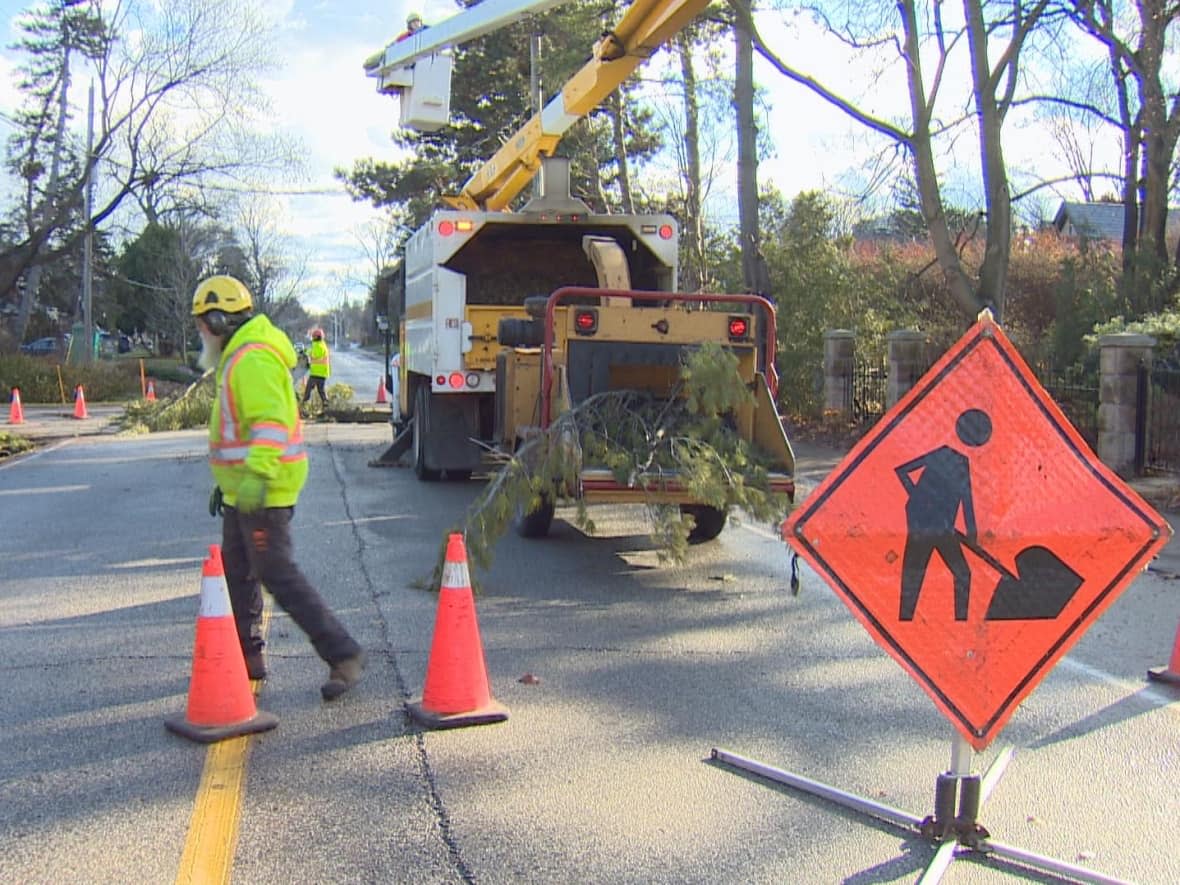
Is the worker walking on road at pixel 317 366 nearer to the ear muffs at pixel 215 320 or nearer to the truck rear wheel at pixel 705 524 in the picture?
the truck rear wheel at pixel 705 524

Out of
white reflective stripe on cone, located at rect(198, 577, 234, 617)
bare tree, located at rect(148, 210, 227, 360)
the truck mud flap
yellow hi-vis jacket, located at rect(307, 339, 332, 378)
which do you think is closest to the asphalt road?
white reflective stripe on cone, located at rect(198, 577, 234, 617)

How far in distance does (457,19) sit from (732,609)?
23.9 ft

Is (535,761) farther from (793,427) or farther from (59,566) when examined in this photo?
(793,427)

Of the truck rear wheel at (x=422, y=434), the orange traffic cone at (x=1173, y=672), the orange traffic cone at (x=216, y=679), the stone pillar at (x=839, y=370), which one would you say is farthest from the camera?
the stone pillar at (x=839, y=370)

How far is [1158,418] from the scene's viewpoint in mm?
12266

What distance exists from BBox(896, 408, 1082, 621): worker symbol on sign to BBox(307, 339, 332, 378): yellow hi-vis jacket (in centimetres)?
2033

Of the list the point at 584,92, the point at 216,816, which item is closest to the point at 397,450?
the point at 584,92

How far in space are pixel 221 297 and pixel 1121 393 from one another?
10163mm

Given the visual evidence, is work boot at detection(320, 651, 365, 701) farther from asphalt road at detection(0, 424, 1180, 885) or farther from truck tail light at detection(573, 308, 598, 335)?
truck tail light at detection(573, 308, 598, 335)

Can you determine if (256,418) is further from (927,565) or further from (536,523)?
(536,523)

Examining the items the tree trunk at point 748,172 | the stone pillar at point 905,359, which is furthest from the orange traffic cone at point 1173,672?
the tree trunk at point 748,172

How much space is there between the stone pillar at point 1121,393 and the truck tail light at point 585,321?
6.76 meters

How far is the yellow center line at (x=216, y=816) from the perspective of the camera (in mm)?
3650

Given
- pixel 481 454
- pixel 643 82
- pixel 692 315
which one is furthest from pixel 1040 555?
pixel 643 82
